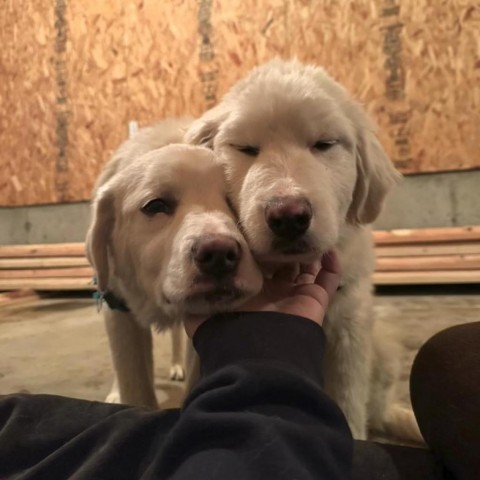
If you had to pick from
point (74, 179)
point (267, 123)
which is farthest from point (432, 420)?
point (74, 179)

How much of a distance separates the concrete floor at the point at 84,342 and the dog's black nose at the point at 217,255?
127 centimetres

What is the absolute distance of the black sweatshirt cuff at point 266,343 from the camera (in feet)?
2.92

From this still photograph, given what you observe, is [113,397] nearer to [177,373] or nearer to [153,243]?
[177,373]

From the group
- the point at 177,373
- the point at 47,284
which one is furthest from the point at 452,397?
the point at 47,284

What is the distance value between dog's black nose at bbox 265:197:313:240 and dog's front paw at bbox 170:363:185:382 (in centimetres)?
161

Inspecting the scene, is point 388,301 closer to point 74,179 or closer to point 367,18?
point 367,18

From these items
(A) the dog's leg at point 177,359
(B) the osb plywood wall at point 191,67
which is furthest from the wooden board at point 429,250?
(A) the dog's leg at point 177,359

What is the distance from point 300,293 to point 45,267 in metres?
4.87

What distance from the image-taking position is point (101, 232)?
5.11 ft

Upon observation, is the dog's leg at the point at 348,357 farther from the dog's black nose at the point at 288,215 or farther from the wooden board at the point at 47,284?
the wooden board at the point at 47,284

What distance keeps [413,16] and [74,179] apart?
367cm

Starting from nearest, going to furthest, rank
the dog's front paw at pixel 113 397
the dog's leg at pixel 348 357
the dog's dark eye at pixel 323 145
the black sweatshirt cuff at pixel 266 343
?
the black sweatshirt cuff at pixel 266 343 < the dog's dark eye at pixel 323 145 < the dog's leg at pixel 348 357 < the dog's front paw at pixel 113 397

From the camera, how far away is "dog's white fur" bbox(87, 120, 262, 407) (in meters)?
1.15

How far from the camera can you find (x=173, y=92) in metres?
5.14
